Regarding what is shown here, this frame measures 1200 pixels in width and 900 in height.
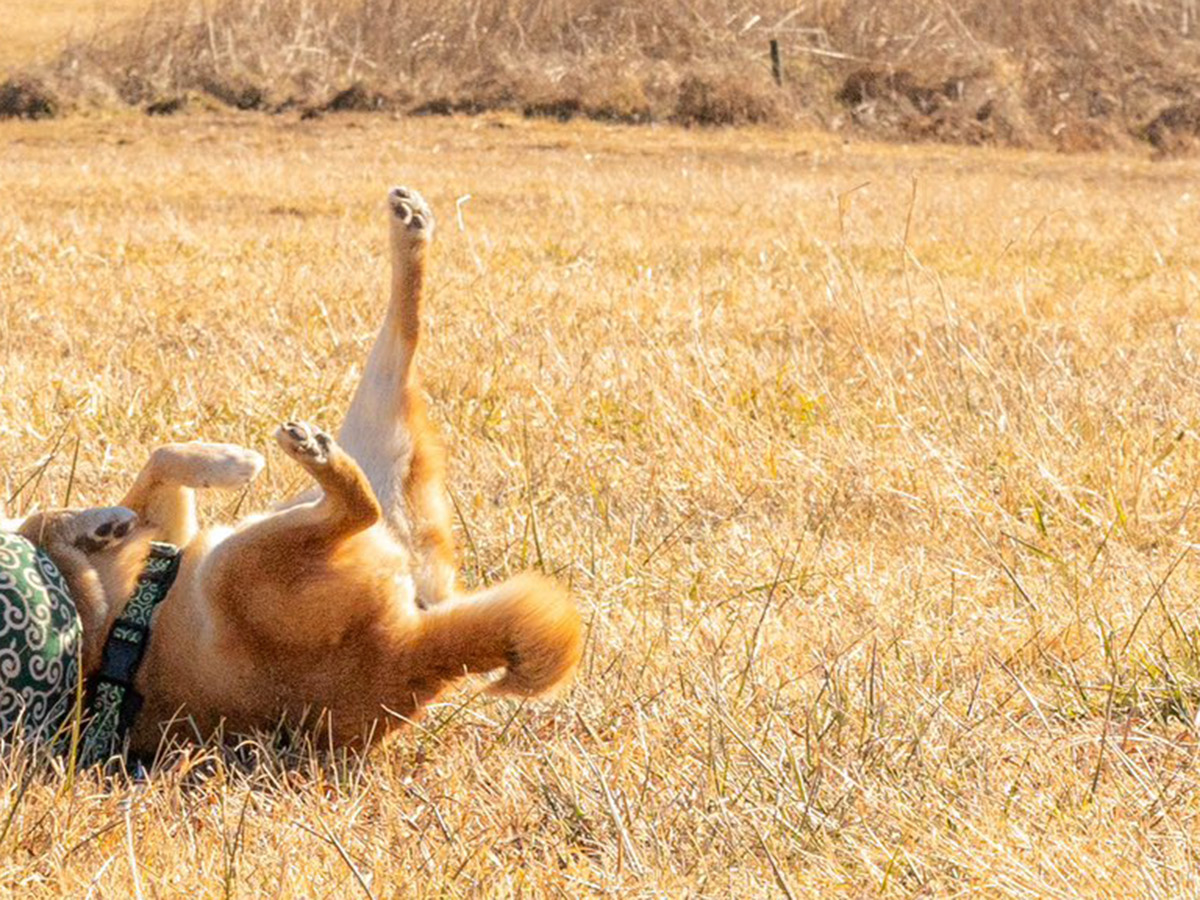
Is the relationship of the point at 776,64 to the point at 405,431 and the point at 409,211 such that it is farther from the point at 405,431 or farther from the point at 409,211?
the point at 405,431

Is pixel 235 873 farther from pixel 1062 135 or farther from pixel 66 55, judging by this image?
pixel 66 55

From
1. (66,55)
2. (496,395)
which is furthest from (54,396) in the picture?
(66,55)

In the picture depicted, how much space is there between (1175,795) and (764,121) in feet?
51.6

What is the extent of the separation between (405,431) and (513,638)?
74cm

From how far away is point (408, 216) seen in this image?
327 centimetres

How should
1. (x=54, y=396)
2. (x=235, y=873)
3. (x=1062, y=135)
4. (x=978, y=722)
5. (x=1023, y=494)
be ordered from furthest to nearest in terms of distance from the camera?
1. (x=1062, y=135)
2. (x=54, y=396)
3. (x=1023, y=494)
4. (x=978, y=722)
5. (x=235, y=873)

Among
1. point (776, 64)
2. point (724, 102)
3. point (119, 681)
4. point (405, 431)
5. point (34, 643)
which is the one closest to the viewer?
point (34, 643)

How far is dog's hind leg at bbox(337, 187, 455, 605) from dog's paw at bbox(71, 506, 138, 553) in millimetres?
458

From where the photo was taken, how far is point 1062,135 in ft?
56.1

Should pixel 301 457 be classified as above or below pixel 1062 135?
above

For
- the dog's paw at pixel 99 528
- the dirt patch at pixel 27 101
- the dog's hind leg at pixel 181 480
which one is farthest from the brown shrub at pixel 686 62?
the dog's paw at pixel 99 528

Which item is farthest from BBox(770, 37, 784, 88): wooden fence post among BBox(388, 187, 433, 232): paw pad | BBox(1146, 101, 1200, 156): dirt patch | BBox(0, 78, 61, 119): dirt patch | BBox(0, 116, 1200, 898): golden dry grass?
BBox(388, 187, 433, 232): paw pad

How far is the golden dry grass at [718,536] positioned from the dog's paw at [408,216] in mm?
585

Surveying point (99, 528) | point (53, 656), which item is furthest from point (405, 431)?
point (53, 656)
